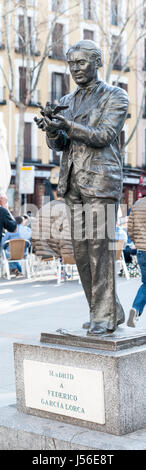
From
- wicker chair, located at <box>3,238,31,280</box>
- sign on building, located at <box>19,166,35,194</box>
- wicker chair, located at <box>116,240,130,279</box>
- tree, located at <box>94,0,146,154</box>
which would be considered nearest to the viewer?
wicker chair, located at <box>116,240,130,279</box>

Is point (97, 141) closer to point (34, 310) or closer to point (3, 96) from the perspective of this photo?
point (34, 310)

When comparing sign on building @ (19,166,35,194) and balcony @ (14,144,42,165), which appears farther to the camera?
balcony @ (14,144,42,165)

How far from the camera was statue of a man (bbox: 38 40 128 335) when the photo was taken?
456 cm

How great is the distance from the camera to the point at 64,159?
15.8 feet

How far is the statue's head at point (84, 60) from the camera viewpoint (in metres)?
4.58

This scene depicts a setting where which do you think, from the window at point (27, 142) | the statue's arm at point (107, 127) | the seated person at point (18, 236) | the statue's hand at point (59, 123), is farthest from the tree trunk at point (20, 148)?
the statue's hand at point (59, 123)

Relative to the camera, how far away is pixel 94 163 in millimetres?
4609

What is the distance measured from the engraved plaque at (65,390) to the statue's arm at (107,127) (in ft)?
4.41

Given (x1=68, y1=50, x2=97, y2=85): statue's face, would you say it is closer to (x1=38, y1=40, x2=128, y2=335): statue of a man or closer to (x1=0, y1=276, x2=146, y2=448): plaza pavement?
(x1=38, y1=40, x2=128, y2=335): statue of a man

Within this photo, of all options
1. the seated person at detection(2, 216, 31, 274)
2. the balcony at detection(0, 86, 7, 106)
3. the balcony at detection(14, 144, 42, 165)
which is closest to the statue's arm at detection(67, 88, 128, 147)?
the seated person at detection(2, 216, 31, 274)

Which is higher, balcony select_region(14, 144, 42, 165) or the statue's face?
the statue's face

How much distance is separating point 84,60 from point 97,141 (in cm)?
52

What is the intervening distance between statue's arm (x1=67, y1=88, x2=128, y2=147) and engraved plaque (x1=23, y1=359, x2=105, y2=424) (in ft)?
4.41
